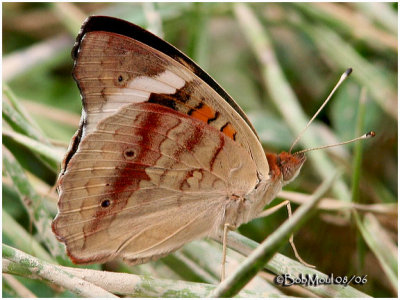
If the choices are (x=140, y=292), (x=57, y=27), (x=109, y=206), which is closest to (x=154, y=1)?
(x=57, y=27)

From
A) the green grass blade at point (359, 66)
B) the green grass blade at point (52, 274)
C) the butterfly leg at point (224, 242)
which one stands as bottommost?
the green grass blade at point (52, 274)

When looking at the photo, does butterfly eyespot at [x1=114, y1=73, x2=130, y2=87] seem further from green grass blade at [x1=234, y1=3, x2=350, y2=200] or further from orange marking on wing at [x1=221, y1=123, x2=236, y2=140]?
green grass blade at [x1=234, y1=3, x2=350, y2=200]

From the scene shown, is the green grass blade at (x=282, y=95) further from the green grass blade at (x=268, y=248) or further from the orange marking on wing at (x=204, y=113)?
the green grass blade at (x=268, y=248)

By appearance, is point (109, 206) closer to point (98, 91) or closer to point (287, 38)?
point (98, 91)

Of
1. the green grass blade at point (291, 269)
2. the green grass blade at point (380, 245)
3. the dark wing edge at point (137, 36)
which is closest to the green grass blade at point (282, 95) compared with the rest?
the green grass blade at point (380, 245)

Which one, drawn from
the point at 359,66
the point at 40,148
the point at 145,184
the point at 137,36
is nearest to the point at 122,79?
the point at 137,36

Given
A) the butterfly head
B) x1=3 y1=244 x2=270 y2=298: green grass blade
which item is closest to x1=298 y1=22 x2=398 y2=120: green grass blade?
the butterfly head

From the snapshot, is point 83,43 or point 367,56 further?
point 367,56

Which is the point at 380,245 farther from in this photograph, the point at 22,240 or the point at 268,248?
the point at 22,240
